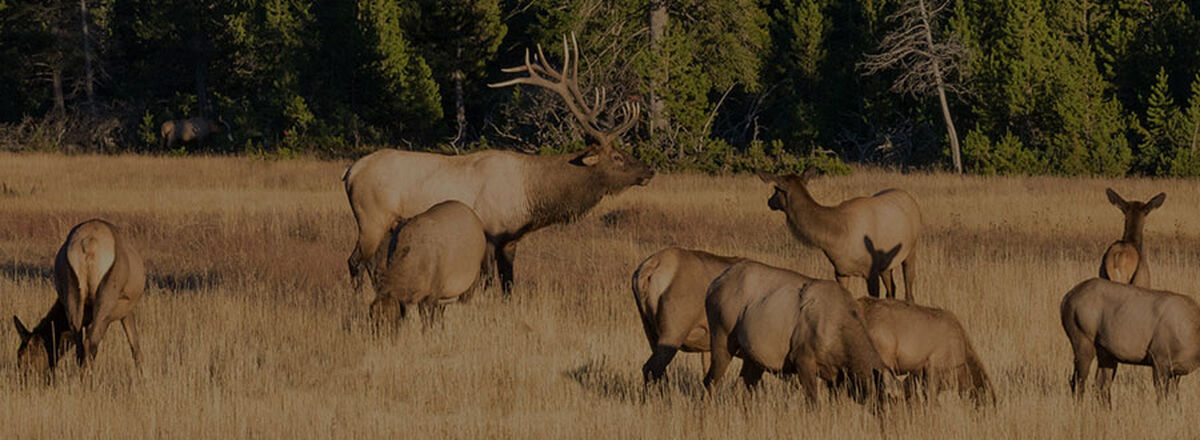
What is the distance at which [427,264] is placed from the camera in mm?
10914

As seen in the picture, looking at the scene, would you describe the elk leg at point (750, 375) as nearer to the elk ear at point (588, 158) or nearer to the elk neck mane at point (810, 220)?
the elk neck mane at point (810, 220)

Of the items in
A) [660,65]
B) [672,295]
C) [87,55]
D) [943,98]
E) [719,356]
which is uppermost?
[87,55]

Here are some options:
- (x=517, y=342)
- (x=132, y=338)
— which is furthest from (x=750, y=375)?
(x=132, y=338)

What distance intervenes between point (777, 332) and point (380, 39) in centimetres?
3554

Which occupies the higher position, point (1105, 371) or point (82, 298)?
point (82, 298)

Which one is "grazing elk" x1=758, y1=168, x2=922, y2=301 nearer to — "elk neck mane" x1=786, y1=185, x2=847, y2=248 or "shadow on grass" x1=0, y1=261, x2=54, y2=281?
"elk neck mane" x1=786, y1=185, x2=847, y2=248

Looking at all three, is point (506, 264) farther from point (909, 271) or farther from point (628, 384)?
point (628, 384)

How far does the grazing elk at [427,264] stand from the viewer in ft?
35.7

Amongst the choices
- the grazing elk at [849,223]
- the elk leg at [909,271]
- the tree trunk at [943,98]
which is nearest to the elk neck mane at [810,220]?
the grazing elk at [849,223]

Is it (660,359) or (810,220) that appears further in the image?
(810,220)

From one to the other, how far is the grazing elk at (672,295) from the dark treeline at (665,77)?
73.6 ft

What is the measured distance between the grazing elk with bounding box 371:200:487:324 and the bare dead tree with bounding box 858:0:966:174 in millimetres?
24548

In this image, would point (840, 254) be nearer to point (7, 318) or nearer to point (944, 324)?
point (944, 324)

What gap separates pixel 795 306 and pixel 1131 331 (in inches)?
84.0
